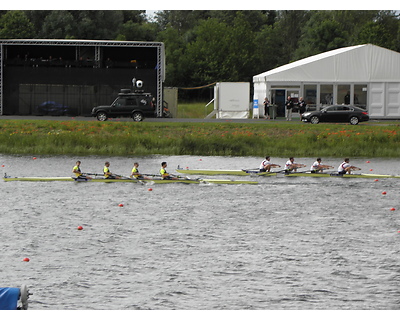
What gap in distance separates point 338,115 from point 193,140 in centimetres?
1388

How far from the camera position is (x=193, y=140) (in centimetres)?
4981

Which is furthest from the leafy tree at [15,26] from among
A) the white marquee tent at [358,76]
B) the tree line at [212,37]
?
the white marquee tent at [358,76]

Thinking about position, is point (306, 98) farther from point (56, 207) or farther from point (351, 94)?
point (56, 207)

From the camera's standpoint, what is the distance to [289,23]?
4449 inches

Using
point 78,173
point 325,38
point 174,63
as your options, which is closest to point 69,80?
point 78,173

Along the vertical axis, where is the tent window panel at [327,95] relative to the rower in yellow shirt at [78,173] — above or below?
above

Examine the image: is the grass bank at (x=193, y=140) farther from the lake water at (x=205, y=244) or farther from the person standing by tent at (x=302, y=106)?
the lake water at (x=205, y=244)

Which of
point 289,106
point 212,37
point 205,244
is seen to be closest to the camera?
point 205,244

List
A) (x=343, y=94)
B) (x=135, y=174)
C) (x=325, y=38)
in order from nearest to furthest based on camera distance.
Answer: (x=135, y=174) < (x=343, y=94) < (x=325, y=38)

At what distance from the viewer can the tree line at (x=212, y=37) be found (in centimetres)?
9138

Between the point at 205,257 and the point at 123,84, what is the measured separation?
40.1 meters

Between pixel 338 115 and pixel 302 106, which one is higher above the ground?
pixel 302 106

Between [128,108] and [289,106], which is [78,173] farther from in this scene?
[289,106]
